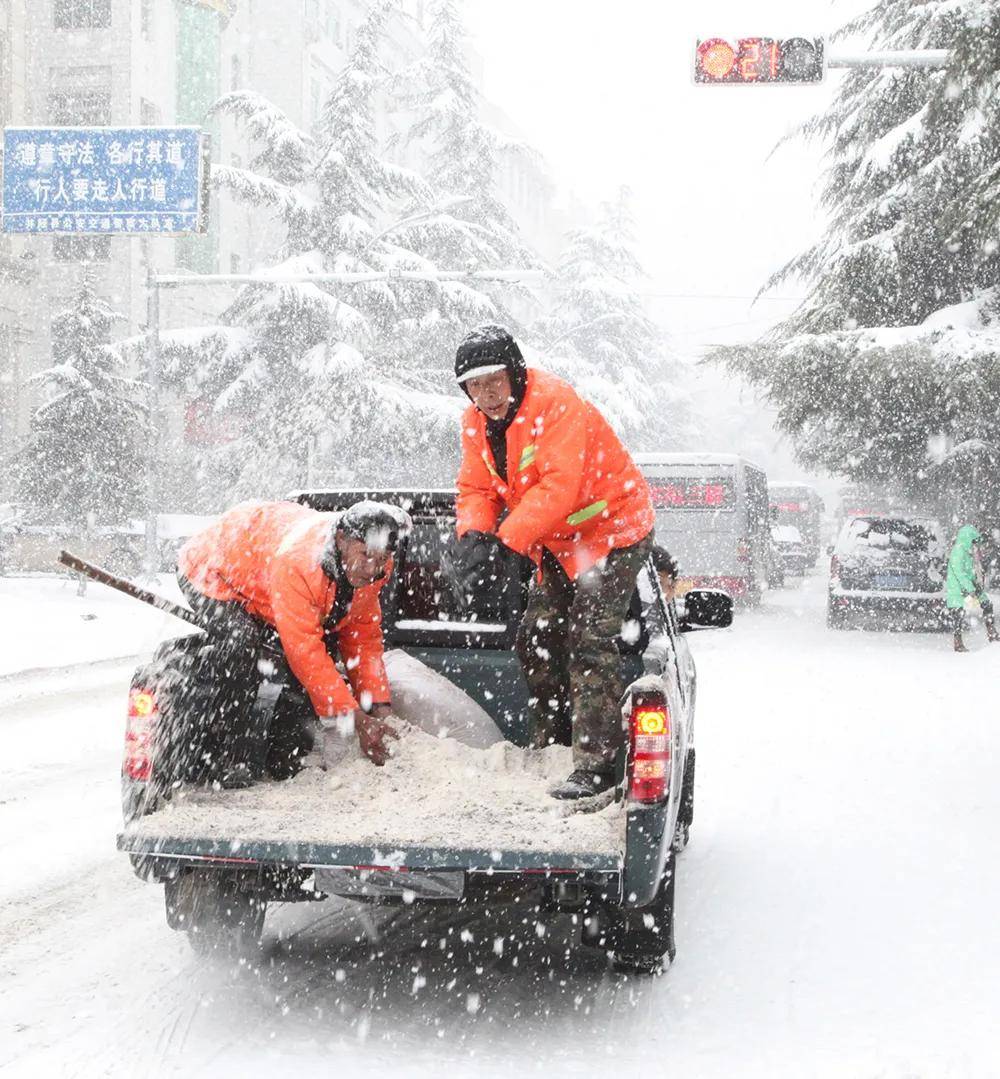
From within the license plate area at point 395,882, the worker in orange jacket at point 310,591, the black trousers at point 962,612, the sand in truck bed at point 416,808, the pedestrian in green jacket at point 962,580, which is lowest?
the black trousers at point 962,612

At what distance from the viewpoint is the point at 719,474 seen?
Answer: 973 inches

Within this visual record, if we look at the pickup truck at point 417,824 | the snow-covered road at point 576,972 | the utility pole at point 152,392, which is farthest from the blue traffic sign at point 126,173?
the pickup truck at point 417,824

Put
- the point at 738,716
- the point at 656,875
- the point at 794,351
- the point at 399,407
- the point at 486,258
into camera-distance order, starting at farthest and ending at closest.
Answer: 1. the point at 486,258
2. the point at 399,407
3. the point at 794,351
4. the point at 738,716
5. the point at 656,875

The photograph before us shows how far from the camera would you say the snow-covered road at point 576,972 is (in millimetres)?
4035

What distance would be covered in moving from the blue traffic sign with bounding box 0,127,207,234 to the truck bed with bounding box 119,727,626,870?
16.8 metres

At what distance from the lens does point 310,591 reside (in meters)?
4.62

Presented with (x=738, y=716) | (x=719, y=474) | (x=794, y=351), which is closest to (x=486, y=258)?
(x=719, y=474)

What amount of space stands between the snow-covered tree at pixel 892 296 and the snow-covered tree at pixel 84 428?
13577mm

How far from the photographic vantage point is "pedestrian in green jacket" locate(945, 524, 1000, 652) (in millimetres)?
17328

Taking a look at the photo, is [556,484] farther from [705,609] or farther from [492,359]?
[705,609]

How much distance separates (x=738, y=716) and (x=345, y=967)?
692cm

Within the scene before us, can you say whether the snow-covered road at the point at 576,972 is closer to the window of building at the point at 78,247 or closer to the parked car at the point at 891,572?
the parked car at the point at 891,572

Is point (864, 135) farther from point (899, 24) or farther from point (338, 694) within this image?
point (338, 694)

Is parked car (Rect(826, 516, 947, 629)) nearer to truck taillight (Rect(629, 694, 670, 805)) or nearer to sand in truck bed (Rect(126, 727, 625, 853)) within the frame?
sand in truck bed (Rect(126, 727, 625, 853))
